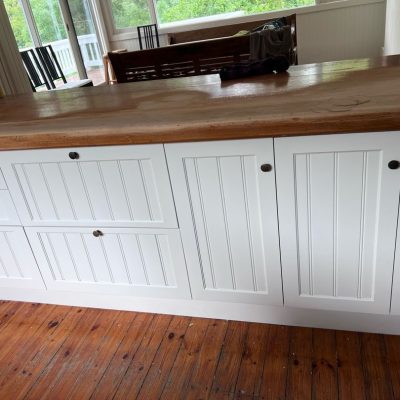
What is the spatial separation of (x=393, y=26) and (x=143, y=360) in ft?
15.3

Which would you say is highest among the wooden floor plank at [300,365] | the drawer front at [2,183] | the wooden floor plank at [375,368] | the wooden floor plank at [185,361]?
the drawer front at [2,183]

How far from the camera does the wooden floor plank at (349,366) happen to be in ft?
3.99

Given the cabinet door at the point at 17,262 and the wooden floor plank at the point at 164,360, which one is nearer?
the wooden floor plank at the point at 164,360

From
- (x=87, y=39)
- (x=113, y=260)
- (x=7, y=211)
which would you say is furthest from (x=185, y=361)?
(x=87, y=39)

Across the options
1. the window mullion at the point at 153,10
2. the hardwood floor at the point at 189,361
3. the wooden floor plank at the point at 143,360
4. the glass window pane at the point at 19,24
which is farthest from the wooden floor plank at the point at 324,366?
the window mullion at the point at 153,10

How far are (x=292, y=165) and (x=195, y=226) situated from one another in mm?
407

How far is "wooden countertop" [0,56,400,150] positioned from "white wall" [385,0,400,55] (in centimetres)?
305

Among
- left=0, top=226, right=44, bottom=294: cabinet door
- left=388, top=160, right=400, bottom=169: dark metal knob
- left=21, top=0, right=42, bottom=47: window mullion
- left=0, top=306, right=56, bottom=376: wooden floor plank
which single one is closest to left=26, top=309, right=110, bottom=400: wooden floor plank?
left=0, top=306, right=56, bottom=376: wooden floor plank

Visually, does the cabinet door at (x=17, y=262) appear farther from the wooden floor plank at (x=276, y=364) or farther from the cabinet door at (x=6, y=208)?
the wooden floor plank at (x=276, y=364)

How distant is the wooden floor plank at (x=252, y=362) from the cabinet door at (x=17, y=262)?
926 mm

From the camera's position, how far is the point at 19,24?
4070 mm

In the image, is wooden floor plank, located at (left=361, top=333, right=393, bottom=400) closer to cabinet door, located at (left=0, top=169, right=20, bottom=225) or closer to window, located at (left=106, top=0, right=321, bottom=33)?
cabinet door, located at (left=0, top=169, right=20, bottom=225)

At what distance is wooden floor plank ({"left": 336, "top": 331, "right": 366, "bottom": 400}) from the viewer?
122 centimetres

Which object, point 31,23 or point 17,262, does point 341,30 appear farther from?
point 17,262
